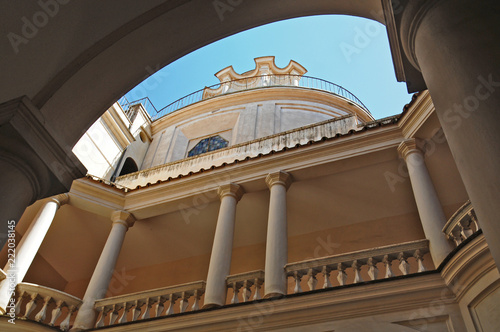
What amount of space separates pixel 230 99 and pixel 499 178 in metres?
18.1

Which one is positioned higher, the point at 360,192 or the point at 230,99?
the point at 230,99

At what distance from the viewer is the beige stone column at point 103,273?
349 inches

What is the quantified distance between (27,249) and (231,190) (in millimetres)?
4764

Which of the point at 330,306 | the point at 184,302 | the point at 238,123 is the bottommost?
the point at 330,306

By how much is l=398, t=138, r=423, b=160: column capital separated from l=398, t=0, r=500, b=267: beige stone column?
6.62m

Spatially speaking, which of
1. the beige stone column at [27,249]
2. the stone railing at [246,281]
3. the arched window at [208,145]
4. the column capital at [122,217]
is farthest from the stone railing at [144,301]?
the arched window at [208,145]

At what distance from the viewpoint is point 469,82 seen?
2.46 metres

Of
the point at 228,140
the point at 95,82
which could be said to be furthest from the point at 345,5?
the point at 228,140

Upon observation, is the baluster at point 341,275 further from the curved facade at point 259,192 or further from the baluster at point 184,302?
the baluster at point 184,302

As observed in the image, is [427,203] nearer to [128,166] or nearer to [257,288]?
[257,288]

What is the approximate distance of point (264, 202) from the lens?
37.6ft

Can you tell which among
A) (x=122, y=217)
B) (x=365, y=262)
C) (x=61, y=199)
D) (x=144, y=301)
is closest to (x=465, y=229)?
(x=365, y=262)

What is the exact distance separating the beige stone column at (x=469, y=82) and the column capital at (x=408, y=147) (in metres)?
6.62

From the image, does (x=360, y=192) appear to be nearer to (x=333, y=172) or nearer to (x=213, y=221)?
(x=333, y=172)
